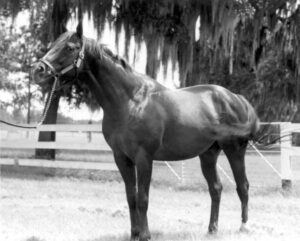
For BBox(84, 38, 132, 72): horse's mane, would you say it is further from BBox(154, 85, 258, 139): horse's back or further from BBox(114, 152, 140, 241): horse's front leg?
BBox(114, 152, 140, 241): horse's front leg

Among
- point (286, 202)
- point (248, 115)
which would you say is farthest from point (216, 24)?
point (248, 115)

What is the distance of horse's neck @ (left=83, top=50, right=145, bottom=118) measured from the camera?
11.9ft

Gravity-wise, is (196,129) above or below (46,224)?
above

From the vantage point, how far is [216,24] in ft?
35.1

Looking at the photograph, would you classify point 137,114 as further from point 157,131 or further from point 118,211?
point 118,211

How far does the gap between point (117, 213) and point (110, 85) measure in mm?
2176

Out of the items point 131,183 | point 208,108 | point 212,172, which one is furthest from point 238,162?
point 131,183

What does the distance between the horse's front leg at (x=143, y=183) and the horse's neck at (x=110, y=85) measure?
42 centimetres

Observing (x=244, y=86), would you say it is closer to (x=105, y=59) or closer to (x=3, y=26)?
(x=3, y=26)

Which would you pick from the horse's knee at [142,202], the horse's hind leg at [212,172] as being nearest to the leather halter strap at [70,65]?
the horse's knee at [142,202]

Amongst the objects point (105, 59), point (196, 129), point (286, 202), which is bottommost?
point (286, 202)

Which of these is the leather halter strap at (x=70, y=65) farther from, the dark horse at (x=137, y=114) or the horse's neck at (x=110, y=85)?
the horse's neck at (x=110, y=85)

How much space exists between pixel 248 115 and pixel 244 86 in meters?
12.3

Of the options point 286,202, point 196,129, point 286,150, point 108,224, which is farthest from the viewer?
point 286,150
